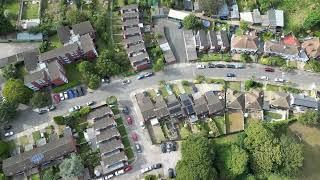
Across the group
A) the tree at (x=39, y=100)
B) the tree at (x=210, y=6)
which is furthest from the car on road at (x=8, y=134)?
the tree at (x=210, y=6)

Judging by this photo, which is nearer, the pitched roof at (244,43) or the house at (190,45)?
the pitched roof at (244,43)

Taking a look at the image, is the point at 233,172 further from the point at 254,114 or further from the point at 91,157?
the point at 91,157

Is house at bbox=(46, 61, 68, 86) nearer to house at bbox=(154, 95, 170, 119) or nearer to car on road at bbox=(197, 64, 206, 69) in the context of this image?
house at bbox=(154, 95, 170, 119)

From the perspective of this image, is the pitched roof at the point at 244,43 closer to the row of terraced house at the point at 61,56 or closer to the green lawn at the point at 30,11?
the row of terraced house at the point at 61,56

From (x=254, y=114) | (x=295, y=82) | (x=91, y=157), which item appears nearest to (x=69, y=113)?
(x=91, y=157)

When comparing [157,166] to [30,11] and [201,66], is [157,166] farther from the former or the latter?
[30,11]

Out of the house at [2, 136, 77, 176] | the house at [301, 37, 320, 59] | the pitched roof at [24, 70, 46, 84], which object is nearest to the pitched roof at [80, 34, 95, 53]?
the pitched roof at [24, 70, 46, 84]
